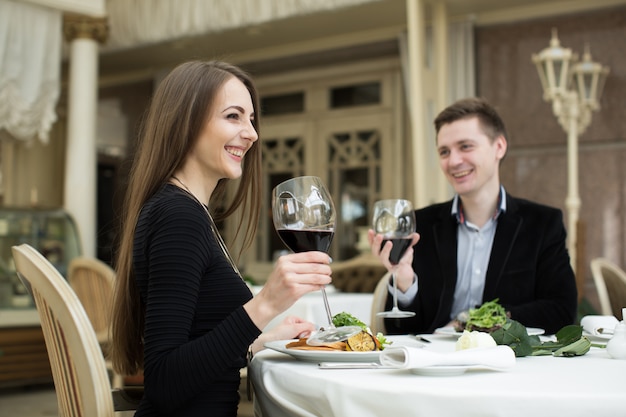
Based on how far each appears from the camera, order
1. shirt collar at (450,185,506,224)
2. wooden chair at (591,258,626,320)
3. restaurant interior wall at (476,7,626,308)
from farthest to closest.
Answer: restaurant interior wall at (476,7,626,308)
wooden chair at (591,258,626,320)
shirt collar at (450,185,506,224)

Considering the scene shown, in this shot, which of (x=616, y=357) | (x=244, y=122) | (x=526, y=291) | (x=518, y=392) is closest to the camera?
(x=518, y=392)

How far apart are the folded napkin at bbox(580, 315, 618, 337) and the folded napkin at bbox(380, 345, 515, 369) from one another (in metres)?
0.60

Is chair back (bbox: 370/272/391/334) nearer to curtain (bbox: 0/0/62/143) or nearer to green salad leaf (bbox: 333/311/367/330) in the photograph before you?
green salad leaf (bbox: 333/311/367/330)

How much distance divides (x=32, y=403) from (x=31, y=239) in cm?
140

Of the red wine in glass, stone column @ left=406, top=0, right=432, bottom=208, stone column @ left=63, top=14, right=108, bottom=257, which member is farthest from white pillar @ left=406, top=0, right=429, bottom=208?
the red wine in glass

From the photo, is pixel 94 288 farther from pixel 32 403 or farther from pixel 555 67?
pixel 555 67

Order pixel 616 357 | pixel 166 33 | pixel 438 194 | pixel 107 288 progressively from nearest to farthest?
pixel 616 357 < pixel 107 288 < pixel 438 194 < pixel 166 33

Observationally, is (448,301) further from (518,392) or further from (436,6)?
(436,6)

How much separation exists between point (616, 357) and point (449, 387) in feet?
1.67

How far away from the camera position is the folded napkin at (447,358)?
3.71ft

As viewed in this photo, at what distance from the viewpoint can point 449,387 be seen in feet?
3.41

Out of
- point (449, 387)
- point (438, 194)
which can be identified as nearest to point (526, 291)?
point (449, 387)

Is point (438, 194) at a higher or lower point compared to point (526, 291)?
higher

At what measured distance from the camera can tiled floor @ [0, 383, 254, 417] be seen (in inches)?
186
